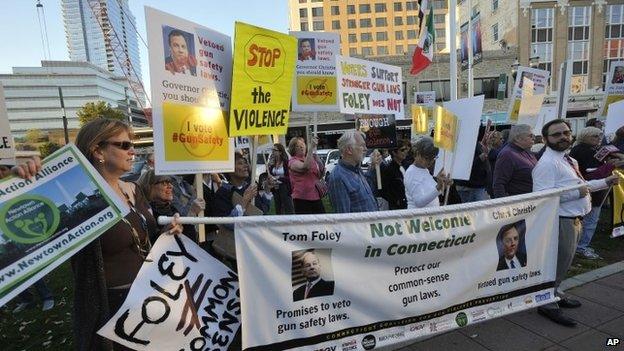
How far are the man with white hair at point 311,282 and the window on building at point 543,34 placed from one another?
1660 inches

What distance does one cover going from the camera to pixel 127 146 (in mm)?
2184

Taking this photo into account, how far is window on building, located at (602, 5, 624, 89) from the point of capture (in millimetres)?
36250

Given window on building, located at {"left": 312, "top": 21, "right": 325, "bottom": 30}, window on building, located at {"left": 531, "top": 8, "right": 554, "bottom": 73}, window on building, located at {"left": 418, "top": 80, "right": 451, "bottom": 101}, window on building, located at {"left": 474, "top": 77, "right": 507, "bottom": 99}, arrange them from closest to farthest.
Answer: window on building, located at {"left": 474, "top": 77, "right": 507, "bottom": 99} → window on building, located at {"left": 418, "top": 80, "right": 451, "bottom": 101} → window on building, located at {"left": 531, "top": 8, "right": 554, "bottom": 73} → window on building, located at {"left": 312, "top": 21, "right": 325, "bottom": 30}

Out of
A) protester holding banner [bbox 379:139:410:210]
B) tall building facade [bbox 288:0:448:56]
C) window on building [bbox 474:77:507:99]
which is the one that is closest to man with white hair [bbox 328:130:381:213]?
protester holding banner [bbox 379:139:410:210]

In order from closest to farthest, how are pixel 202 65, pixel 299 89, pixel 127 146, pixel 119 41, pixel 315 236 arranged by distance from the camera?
pixel 127 146 → pixel 315 236 → pixel 202 65 → pixel 299 89 → pixel 119 41

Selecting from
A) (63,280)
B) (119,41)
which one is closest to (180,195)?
(63,280)

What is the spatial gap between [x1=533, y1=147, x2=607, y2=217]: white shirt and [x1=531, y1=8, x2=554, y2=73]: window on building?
131 feet

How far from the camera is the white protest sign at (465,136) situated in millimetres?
3967

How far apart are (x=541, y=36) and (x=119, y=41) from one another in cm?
4916

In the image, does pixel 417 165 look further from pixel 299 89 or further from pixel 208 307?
pixel 208 307

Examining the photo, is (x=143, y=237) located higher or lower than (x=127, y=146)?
lower

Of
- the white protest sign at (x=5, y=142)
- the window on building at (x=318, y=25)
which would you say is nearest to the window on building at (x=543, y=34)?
the white protest sign at (x=5, y=142)

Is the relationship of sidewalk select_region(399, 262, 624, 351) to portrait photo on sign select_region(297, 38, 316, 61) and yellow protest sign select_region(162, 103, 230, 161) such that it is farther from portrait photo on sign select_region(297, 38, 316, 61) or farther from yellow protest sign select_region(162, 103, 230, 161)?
portrait photo on sign select_region(297, 38, 316, 61)

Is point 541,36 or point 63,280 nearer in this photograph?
point 63,280
